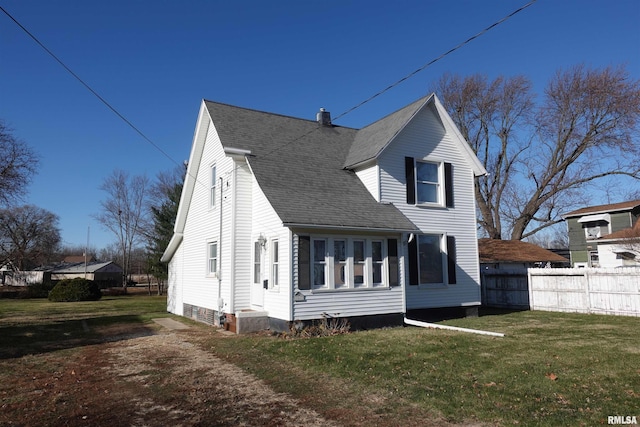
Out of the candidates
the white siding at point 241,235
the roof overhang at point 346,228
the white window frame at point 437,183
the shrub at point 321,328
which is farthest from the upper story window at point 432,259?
the white siding at point 241,235

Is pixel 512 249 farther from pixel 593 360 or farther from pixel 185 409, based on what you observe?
pixel 185 409

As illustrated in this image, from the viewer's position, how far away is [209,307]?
15.9m

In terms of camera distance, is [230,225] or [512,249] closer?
[230,225]

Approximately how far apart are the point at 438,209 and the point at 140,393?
38.9 ft

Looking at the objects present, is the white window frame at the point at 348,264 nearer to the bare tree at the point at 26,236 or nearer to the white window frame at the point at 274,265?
the white window frame at the point at 274,265

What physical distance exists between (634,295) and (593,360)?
860 centimetres

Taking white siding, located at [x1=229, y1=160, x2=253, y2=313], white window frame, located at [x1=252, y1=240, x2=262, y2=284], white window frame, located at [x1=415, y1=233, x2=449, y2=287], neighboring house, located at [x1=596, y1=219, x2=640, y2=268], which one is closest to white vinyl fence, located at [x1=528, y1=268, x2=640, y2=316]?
white window frame, located at [x1=415, y1=233, x2=449, y2=287]

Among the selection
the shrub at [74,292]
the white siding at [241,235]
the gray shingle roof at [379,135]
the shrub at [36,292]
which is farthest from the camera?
the shrub at [36,292]

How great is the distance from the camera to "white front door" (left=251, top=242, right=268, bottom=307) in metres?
13.4

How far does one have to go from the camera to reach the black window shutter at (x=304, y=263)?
461 inches

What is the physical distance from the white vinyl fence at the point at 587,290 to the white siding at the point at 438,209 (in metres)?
3.57

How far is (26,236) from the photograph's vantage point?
213 feet

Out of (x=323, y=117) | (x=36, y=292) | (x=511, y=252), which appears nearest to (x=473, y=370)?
(x=323, y=117)

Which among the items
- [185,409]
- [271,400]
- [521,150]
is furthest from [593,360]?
[521,150]
